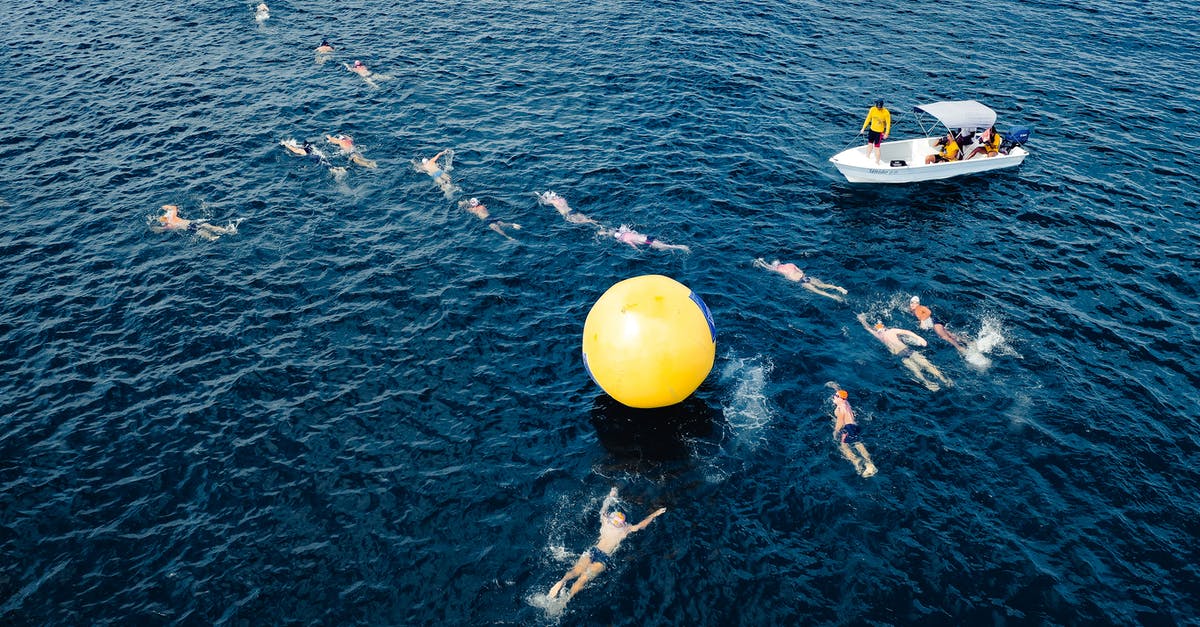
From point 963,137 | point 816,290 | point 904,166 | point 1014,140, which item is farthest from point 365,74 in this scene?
point 1014,140

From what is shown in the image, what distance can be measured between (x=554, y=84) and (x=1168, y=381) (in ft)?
100

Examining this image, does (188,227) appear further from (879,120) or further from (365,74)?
(879,120)

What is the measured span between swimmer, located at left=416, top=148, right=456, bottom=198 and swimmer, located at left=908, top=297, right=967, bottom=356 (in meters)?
18.9

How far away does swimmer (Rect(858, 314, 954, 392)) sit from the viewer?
2264 cm

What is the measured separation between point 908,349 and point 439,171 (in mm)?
20789

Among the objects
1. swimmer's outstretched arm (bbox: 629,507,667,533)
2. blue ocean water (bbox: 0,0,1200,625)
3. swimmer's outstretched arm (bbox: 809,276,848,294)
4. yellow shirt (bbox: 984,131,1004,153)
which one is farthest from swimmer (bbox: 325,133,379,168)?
yellow shirt (bbox: 984,131,1004,153)

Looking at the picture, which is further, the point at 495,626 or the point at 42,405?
the point at 42,405

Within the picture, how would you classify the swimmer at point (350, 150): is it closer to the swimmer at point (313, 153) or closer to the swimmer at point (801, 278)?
the swimmer at point (313, 153)

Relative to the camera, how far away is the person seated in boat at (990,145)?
1286 inches

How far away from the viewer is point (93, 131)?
36531mm

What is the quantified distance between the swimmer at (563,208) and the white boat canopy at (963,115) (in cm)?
1633

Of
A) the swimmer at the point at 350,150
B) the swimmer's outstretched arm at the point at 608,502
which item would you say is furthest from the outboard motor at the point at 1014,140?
the swimmer at the point at 350,150

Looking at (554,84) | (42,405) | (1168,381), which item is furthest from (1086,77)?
(42,405)

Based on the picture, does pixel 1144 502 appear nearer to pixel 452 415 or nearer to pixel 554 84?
pixel 452 415
